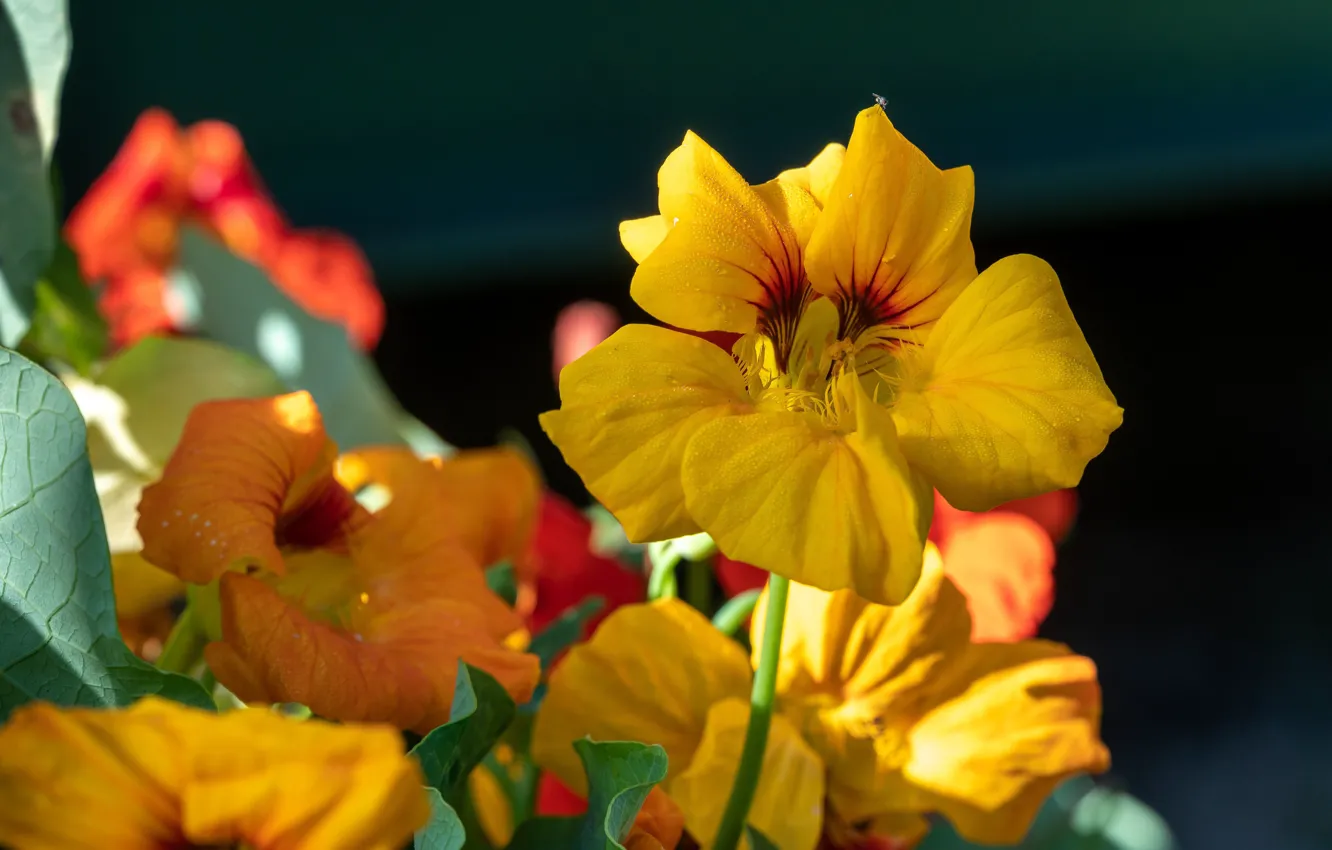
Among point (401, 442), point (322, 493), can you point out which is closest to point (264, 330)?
point (401, 442)

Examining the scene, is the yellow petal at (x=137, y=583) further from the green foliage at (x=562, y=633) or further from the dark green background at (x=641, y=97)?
the dark green background at (x=641, y=97)

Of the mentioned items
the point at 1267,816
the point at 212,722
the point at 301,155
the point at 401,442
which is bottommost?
the point at 1267,816

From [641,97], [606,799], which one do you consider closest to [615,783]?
[606,799]

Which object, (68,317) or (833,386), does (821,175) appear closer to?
(833,386)

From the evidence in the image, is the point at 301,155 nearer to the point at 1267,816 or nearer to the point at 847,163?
the point at 1267,816

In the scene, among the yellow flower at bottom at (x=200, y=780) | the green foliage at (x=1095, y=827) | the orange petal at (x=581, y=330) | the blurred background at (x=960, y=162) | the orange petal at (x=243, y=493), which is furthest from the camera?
the blurred background at (x=960, y=162)

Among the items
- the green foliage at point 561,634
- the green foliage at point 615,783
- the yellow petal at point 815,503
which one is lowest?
the green foliage at point 561,634

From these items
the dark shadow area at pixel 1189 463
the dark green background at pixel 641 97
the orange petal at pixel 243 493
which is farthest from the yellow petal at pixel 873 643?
the dark green background at pixel 641 97
